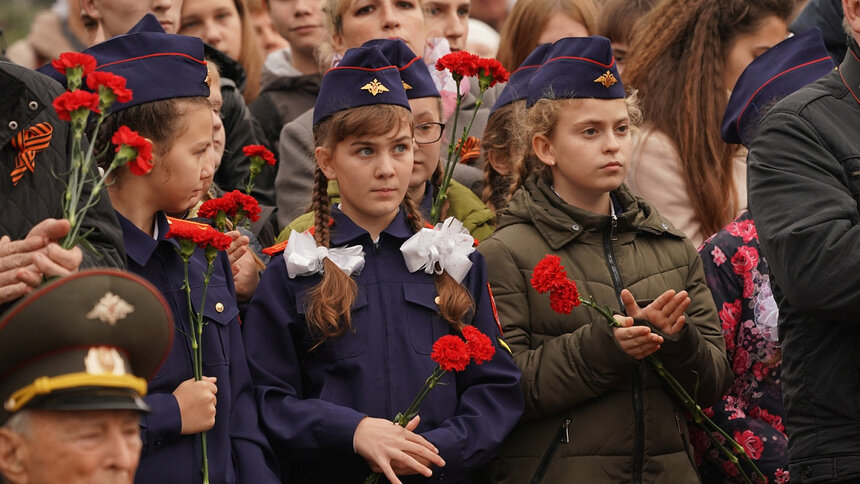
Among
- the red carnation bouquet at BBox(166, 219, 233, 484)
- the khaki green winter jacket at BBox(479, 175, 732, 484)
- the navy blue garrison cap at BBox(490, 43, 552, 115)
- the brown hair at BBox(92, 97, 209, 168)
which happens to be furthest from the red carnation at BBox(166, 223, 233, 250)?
the navy blue garrison cap at BBox(490, 43, 552, 115)

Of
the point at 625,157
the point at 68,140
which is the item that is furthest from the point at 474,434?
the point at 68,140

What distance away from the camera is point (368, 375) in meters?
4.67

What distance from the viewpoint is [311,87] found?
7418mm

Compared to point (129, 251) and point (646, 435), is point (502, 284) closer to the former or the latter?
point (646, 435)

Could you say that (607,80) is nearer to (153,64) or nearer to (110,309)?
(153,64)

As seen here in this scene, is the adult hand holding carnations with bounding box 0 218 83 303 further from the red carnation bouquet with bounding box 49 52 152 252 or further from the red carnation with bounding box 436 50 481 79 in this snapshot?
the red carnation with bounding box 436 50 481 79

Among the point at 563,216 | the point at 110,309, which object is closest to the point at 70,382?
the point at 110,309

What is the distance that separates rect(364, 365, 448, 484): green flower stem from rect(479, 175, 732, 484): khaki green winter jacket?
1.85ft

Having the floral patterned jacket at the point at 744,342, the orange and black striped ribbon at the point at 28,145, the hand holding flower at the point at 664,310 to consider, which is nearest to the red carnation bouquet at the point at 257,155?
the orange and black striped ribbon at the point at 28,145

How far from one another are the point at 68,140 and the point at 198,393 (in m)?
0.96

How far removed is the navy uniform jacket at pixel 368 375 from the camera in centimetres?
461

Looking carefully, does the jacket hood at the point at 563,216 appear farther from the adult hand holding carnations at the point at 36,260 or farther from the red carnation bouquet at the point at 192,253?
the adult hand holding carnations at the point at 36,260

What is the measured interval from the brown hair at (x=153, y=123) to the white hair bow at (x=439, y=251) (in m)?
0.94

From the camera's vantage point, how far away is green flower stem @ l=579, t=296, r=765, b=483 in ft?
16.0
